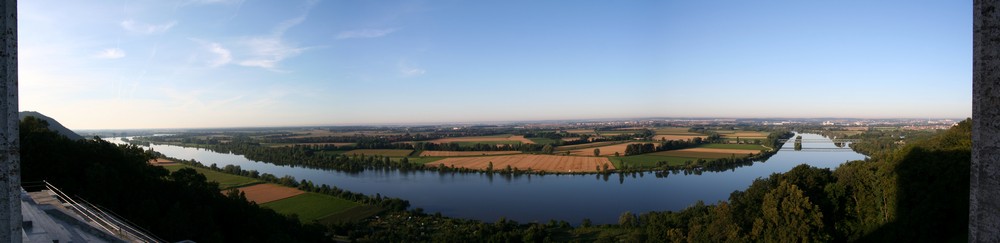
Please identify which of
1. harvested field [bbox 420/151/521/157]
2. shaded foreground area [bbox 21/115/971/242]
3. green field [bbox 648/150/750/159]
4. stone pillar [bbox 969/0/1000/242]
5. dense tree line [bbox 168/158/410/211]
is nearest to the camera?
stone pillar [bbox 969/0/1000/242]

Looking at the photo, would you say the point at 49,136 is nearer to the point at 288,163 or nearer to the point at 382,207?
the point at 382,207

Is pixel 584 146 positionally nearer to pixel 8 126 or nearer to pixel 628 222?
pixel 628 222

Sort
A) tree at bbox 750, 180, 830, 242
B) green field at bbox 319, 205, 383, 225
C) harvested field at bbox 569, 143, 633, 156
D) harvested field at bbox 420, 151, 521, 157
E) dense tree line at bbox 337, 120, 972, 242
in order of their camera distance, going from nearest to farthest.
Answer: dense tree line at bbox 337, 120, 972, 242
tree at bbox 750, 180, 830, 242
green field at bbox 319, 205, 383, 225
harvested field at bbox 569, 143, 633, 156
harvested field at bbox 420, 151, 521, 157

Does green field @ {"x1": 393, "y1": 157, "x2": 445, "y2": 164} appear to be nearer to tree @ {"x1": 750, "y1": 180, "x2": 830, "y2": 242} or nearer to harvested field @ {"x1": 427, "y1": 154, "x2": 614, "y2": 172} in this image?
harvested field @ {"x1": 427, "y1": 154, "x2": 614, "y2": 172}

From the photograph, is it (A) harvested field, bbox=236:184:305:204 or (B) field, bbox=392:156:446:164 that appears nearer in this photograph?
(A) harvested field, bbox=236:184:305:204

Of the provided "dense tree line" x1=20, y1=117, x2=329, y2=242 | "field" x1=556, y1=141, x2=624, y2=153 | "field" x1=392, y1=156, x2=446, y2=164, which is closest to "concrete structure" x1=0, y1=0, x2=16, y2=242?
"dense tree line" x1=20, y1=117, x2=329, y2=242

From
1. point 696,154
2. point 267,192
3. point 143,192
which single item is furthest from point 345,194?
point 696,154

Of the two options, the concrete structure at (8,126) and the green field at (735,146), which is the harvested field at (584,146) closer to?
the green field at (735,146)

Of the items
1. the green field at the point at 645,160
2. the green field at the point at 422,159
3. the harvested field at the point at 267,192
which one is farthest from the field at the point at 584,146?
the harvested field at the point at 267,192
